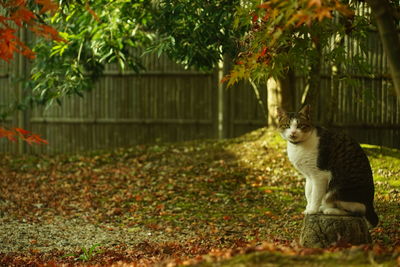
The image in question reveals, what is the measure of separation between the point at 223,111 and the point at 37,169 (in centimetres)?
347

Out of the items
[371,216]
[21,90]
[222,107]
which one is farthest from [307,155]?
[21,90]

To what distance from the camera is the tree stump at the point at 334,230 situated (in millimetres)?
4723

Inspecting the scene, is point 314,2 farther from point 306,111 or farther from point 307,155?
point 307,155

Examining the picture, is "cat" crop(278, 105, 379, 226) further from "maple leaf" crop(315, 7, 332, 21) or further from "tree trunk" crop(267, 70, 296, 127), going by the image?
"tree trunk" crop(267, 70, 296, 127)

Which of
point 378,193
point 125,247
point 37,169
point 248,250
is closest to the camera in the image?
point 248,250

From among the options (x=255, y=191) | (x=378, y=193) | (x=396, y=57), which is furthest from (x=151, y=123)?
(x=396, y=57)

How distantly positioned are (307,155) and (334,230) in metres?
0.63

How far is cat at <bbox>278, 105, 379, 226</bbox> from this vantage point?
478cm

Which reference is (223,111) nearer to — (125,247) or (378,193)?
(378,193)

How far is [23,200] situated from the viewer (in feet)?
27.6

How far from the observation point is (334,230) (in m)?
4.75

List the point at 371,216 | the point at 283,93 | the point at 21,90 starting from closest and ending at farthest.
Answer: the point at 371,216 → the point at 283,93 → the point at 21,90

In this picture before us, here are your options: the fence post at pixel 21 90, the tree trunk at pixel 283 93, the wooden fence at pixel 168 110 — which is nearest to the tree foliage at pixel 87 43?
the wooden fence at pixel 168 110

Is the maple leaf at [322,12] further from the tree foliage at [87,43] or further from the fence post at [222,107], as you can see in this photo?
the fence post at [222,107]
